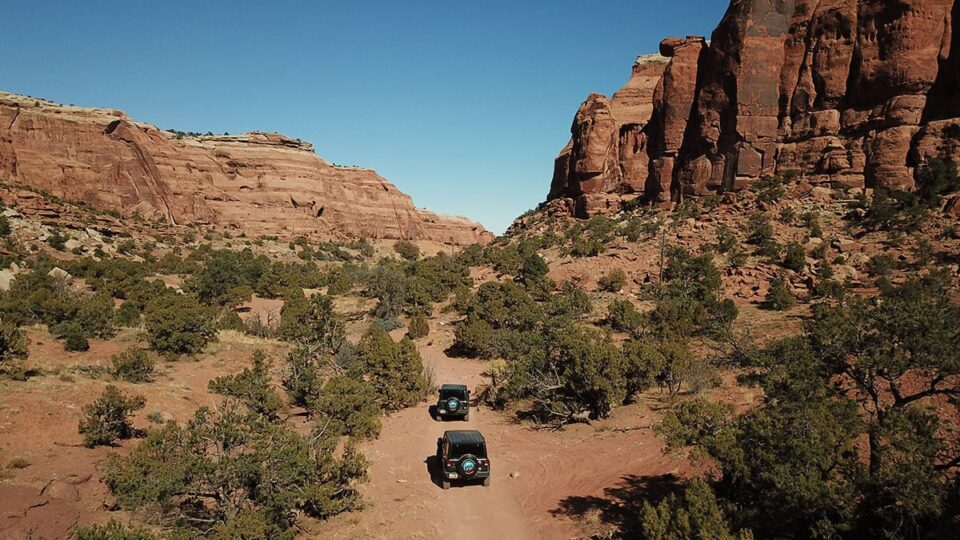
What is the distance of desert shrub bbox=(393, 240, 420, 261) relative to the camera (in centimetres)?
7888

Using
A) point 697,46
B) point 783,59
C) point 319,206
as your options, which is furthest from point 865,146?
point 319,206

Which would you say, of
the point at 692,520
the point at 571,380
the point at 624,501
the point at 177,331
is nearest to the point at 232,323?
the point at 177,331

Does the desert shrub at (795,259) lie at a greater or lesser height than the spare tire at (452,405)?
greater

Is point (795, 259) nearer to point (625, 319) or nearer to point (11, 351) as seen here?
point (625, 319)

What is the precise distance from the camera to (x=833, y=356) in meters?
8.72

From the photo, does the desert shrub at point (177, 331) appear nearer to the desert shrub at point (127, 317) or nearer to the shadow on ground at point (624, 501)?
the desert shrub at point (127, 317)

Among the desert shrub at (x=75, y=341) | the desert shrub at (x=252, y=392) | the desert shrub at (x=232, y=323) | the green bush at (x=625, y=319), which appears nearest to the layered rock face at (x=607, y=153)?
the green bush at (x=625, y=319)

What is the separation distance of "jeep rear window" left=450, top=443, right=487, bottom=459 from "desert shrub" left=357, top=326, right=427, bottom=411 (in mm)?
6697

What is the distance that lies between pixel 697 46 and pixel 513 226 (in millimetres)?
34400

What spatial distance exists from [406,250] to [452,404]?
221 ft

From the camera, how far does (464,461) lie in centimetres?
1132

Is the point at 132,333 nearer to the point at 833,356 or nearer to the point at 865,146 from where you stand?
the point at 833,356

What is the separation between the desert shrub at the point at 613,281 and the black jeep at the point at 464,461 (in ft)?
89.3

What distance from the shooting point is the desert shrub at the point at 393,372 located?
700 inches
